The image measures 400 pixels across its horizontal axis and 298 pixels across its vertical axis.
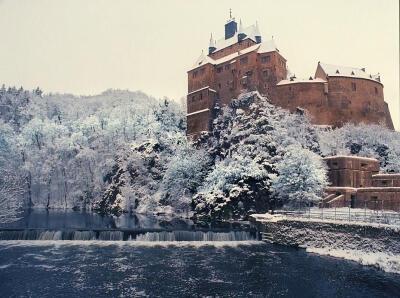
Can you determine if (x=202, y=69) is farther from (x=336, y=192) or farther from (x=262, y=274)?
(x=262, y=274)

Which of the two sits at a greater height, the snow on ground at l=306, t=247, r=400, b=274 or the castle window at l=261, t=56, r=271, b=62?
the castle window at l=261, t=56, r=271, b=62

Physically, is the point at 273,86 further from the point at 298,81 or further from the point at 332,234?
the point at 332,234

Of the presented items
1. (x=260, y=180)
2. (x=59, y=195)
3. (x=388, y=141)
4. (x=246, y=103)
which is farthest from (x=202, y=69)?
(x=59, y=195)

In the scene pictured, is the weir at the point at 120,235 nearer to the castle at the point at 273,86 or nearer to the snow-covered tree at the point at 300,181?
the snow-covered tree at the point at 300,181

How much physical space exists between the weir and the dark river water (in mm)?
102

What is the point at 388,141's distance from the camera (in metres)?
59.6

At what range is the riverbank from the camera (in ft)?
87.7

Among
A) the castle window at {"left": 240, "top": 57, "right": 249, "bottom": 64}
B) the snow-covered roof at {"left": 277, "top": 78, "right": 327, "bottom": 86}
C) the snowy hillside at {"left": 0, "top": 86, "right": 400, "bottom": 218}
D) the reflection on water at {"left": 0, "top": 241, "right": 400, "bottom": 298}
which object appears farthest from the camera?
the castle window at {"left": 240, "top": 57, "right": 249, "bottom": 64}

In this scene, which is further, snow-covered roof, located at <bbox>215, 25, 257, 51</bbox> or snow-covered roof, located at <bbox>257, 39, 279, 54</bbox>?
snow-covered roof, located at <bbox>215, 25, 257, 51</bbox>

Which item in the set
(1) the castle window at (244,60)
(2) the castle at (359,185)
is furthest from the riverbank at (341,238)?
(1) the castle window at (244,60)

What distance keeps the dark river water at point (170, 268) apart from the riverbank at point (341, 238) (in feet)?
4.47

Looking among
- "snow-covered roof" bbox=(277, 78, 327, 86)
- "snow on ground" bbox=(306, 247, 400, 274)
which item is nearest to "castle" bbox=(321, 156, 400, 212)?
"snow on ground" bbox=(306, 247, 400, 274)

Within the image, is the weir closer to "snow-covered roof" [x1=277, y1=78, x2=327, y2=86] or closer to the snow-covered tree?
the snow-covered tree

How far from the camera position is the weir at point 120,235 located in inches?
1395
